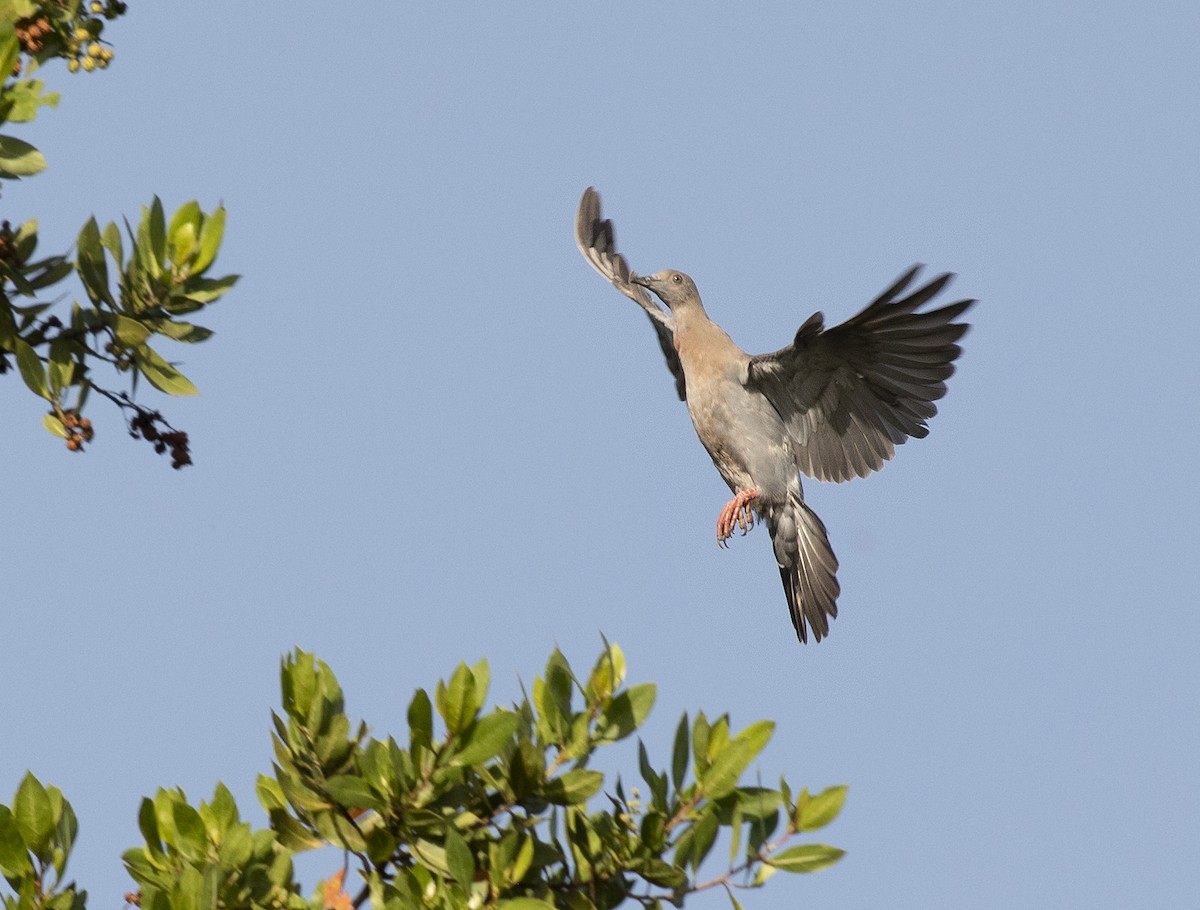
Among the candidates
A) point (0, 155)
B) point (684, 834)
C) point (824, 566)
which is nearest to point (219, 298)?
point (0, 155)

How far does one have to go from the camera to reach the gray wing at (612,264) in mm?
8609

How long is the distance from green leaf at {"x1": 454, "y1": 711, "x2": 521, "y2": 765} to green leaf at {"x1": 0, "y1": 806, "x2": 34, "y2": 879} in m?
1.00

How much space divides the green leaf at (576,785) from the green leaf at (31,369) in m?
1.58

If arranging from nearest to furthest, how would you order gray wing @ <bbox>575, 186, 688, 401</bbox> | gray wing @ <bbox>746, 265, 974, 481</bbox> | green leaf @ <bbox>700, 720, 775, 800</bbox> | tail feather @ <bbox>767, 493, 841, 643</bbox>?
green leaf @ <bbox>700, 720, 775, 800</bbox> < gray wing @ <bbox>746, 265, 974, 481</bbox> < tail feather @ <bbox>767, 493, 841, 643</bbox> < gray wing @ <bbox>575, 186, 688, 401</bbox>

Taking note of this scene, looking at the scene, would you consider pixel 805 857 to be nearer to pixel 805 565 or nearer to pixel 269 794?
pixel 269 794

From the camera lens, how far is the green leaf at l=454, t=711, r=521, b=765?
140 inches

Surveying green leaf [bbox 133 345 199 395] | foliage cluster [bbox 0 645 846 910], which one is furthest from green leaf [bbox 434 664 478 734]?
green leaf [bbox 133 345 199 395]

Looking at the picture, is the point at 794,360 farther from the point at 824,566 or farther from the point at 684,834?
the point at 684,834

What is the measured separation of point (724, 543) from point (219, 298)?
13.5 feet

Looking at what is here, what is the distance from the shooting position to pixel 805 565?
26.5 ft

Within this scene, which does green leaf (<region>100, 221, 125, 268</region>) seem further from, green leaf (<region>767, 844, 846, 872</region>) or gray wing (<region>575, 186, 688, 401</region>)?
gray wing (<region>575, 186, 688, 401</region>)

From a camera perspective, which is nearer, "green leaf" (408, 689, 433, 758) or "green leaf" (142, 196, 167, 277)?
"green leaf" (408, 689, 433, 758)

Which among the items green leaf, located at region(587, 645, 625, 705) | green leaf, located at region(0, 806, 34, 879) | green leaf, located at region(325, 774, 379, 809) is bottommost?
green leaf, located at region(0, 806, 34, 879)

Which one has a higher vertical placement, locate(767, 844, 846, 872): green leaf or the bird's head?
the bird's head
